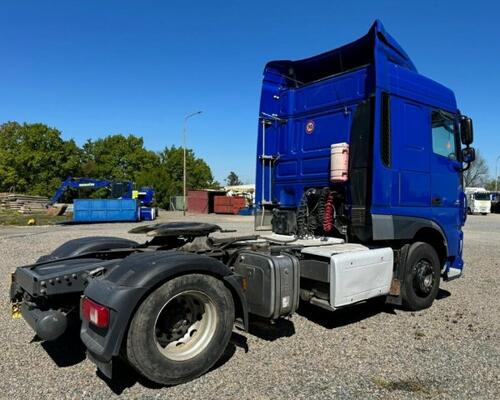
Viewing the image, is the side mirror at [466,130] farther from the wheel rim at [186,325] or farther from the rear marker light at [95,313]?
the rear marker light at [95,313]

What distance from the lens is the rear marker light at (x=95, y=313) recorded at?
11.5ft

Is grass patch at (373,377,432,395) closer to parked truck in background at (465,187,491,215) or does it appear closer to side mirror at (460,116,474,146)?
side mirror at (460,116,474,146)

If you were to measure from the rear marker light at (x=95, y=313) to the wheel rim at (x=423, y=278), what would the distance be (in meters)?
4.37

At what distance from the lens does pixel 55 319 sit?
12.4 feet

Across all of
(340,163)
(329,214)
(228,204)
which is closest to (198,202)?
(228,204)

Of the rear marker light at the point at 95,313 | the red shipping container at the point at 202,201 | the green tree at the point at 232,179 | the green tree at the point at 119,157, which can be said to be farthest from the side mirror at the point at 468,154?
the green tree at the point at 232,179

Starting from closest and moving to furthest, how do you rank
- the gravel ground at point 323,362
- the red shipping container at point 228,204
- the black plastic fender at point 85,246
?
the gravel ground at point 323,362
the black plastic fender at point 85,246
the red shipping container at point 228,204

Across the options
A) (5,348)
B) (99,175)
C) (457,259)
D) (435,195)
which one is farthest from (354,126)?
(99,175)

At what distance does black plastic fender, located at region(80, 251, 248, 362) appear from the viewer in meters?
3.47

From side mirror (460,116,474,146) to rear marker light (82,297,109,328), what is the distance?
6.00 metres

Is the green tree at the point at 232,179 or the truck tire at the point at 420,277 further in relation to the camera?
the green tree at the point at 232,179

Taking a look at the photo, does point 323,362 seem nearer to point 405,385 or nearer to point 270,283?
point 405,385

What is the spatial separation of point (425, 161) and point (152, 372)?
484 centimetres

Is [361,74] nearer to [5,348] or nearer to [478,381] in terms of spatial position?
[478,381]
